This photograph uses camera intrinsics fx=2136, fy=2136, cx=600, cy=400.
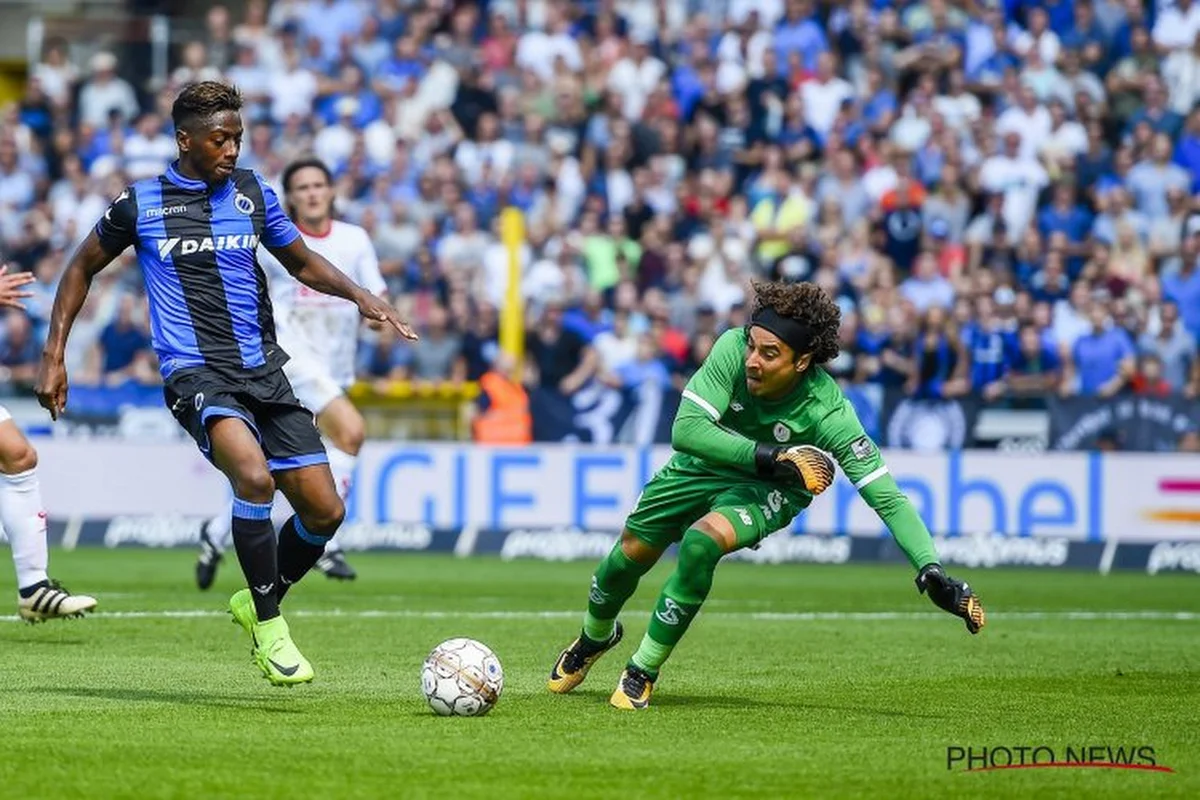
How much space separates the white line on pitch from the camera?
13766 millimetres

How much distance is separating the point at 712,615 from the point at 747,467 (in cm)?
575

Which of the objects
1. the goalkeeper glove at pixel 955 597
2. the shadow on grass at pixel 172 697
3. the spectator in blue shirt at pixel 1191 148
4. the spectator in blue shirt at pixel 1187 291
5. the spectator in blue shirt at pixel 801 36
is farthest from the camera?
the spectator in blue shirt at pixel 801 36

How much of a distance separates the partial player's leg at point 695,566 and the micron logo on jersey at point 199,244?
2444 mm

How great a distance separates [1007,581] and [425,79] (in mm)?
11694

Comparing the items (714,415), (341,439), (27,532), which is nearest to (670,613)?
(714,415)

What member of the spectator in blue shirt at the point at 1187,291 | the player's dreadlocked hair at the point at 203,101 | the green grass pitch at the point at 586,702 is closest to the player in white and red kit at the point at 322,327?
the green grass pitch at the point at 586,702

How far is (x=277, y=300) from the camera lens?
15766mm

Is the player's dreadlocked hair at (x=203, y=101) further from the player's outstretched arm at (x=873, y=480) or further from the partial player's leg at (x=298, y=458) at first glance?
the player's outstretched arm at (x=873, y=480)

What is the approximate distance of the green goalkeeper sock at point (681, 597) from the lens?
9250 mm

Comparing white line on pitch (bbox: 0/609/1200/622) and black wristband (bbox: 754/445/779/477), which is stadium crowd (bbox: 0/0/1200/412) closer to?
white line on pitch (bbox: 0/609/1200/622)

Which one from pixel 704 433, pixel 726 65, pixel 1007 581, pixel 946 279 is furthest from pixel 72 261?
pixel 726 65

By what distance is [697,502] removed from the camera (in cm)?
966

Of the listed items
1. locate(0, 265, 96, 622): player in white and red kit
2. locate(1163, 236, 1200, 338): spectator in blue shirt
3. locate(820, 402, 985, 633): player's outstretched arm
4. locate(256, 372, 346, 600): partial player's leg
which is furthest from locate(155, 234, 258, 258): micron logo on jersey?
locate(1163, 236, 1200, 338): spectator in blue shirt
